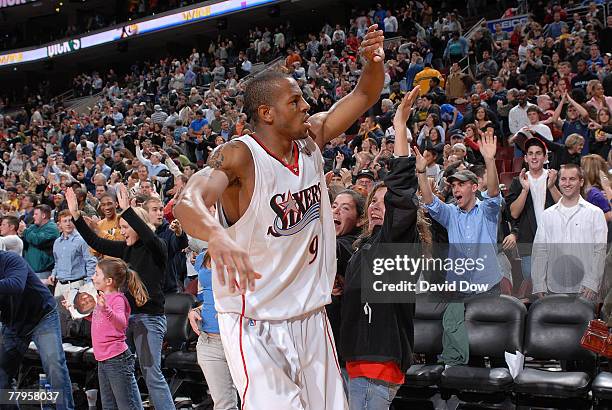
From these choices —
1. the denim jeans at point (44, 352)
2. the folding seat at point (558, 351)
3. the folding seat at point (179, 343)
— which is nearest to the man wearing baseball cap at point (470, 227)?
the folding seat at point (558, 351)

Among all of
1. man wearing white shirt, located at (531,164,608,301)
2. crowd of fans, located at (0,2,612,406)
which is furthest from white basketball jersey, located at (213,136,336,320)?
man wearing white shirt, located at (531,164,608,301)

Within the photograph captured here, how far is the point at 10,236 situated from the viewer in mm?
8453

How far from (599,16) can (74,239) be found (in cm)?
1086

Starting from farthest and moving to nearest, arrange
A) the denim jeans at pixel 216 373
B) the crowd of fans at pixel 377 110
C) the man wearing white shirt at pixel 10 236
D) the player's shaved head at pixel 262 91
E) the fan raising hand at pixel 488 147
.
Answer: the crowd of fans at pixel 377 110 < the man wearing white shirt at pixel 10 236 < the fan raising hand at pixel 488 147 < the denim jeans at pixel 216 373 < the player's shaved head at pixel 262 91

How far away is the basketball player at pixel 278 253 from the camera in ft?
10.6

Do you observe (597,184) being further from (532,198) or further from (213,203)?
(213,203)

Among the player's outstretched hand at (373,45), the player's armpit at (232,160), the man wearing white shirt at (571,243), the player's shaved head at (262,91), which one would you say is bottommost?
the man wearing white shirt at (571,243)

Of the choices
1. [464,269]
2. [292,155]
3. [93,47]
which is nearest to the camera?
[292,155]

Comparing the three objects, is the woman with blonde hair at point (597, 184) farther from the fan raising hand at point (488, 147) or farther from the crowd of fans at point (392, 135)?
the fan raising hand at point (488, 147)

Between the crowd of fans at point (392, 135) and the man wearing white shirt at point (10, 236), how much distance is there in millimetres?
21

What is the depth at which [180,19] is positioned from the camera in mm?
28016

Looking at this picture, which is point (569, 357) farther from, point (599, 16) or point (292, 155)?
point (599, 16)

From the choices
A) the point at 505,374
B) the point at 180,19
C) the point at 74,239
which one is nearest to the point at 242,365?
the point at 505,374

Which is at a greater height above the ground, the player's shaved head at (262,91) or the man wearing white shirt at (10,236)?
the player's shaved head at (262,91)
